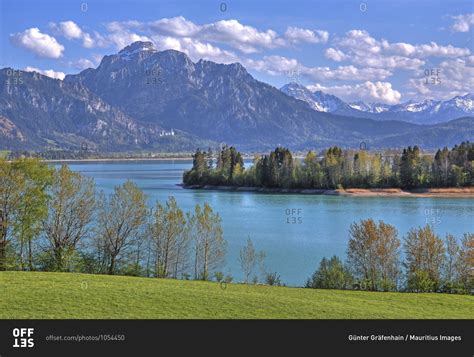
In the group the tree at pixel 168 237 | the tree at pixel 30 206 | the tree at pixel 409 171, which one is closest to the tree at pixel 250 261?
the tree at pixel 168 237

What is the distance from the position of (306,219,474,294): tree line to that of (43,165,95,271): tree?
11913 millimetres

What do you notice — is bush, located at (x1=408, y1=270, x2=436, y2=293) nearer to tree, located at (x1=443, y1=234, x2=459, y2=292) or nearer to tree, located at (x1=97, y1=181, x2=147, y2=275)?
tree, located at (x1=443, y1=234, x2=459, y2=292)

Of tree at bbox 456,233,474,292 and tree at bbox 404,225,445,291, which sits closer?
tree at bbox 456,233,474,292

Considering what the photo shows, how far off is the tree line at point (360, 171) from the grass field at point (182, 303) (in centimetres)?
7089

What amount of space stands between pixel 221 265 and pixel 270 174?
64.3 metres

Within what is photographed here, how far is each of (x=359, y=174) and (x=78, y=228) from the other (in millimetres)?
68514

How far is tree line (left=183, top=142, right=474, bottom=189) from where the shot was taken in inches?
3423

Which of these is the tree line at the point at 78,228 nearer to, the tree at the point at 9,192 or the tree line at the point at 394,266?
the tree at the point at 9,192
